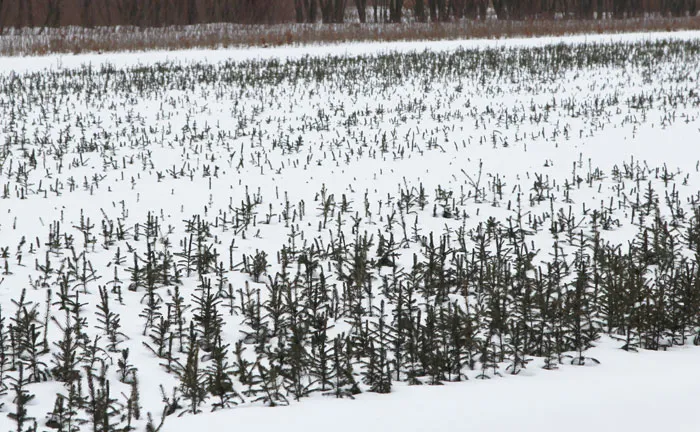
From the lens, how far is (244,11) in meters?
32.8

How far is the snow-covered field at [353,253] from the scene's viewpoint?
3080mm

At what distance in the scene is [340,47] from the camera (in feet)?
79.4

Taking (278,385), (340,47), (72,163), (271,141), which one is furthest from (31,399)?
(340,47)

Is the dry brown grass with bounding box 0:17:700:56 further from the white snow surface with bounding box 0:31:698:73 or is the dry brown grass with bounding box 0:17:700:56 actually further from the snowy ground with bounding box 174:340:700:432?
the snowy ground with bounding box 174:340:700:432

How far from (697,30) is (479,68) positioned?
1656cm

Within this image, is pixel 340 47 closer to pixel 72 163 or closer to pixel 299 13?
pixel 299 13

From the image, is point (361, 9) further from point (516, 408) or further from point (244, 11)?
point (516, 408)

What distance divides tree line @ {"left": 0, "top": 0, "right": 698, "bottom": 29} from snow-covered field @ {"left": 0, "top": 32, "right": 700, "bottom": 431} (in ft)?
57.7

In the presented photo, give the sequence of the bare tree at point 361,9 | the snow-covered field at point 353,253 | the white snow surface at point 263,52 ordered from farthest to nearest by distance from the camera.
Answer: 1. the bare tree at point 361,9
2. the white snow surface at point 263,52
3. the snow-covered field at point 353,253

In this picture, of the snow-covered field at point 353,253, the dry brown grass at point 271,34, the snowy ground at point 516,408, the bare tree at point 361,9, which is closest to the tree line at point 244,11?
the bare tree at point 361,9

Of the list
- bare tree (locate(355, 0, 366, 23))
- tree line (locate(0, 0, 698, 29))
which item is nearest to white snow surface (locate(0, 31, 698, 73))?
tree line (locate(0, 0, 698, 29))

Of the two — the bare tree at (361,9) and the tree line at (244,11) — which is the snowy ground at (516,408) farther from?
the bare tree at (361,9)

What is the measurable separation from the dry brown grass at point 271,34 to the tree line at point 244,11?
1227mm

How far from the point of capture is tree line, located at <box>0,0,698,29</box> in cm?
3123
